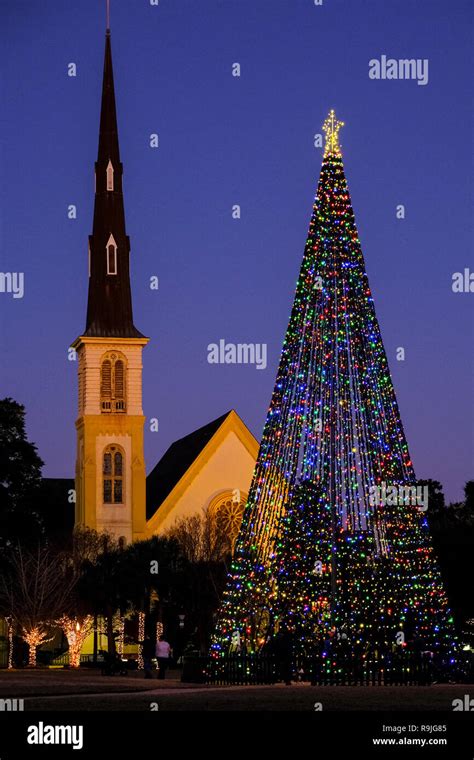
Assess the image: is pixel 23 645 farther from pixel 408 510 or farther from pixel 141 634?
pixel 408 510

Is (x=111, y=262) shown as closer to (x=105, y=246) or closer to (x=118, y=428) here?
(x=105, y=246)

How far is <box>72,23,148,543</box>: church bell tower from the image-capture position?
315 feet

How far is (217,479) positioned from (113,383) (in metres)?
8.13

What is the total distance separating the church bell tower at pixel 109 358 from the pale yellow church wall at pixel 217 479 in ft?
8.45

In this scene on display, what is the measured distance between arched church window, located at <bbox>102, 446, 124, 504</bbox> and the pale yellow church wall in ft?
10.7

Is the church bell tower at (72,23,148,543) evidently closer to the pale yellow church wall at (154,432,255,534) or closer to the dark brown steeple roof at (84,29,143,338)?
the dark brown steeple roof at (84,29,143,338)

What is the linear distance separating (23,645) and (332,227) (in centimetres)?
4110

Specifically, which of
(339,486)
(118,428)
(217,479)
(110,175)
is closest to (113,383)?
(118,428)

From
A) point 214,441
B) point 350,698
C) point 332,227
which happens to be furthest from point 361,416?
point 214,441

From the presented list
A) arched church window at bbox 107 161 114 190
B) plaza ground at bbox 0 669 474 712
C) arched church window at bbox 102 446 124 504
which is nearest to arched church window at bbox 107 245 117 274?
arched church window at bbox 107 161 114 190

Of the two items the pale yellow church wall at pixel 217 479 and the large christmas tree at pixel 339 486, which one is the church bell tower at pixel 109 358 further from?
the large christmas tree at pixel 339 486

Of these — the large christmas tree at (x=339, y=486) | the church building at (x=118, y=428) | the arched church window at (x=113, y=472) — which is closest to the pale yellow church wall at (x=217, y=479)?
the church building at (x=118, y=428)

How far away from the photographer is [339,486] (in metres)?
36.1

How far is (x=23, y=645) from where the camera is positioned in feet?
241
